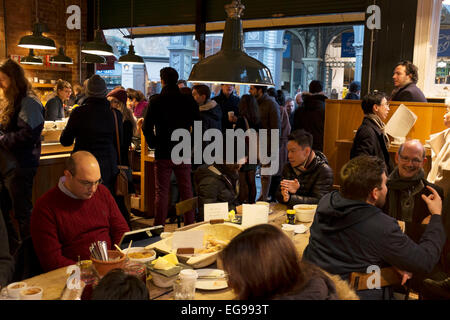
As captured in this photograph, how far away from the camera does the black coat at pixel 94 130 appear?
3971mm

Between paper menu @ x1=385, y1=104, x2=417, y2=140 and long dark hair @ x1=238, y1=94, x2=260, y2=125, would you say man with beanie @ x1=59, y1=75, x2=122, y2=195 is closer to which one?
long dark hair @ x1=238, y1=94, x2=260, y2=125

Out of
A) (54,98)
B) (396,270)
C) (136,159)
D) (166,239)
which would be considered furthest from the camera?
(54,98)

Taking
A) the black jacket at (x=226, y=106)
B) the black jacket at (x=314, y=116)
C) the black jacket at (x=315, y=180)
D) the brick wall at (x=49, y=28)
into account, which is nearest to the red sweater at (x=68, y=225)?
the black jacket at (x=315, y=180)

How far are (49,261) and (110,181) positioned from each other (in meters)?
1.97

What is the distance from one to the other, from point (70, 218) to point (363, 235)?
1.54 m

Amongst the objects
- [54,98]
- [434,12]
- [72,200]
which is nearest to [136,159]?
[54,98]

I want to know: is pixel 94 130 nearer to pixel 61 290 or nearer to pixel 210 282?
pixel 61 290

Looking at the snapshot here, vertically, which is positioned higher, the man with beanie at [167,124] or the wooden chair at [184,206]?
the man with beanie at [167,124]

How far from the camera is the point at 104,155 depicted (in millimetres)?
4113

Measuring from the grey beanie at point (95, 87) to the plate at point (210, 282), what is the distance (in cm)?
243

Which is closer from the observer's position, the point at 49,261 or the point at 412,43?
the point at 49,261

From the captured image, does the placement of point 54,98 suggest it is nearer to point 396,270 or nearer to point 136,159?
point 136,159

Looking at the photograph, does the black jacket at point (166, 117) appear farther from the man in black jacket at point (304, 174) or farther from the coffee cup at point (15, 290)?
the coffee cup at point (15, 290)

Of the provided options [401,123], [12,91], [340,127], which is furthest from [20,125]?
[401,123]
